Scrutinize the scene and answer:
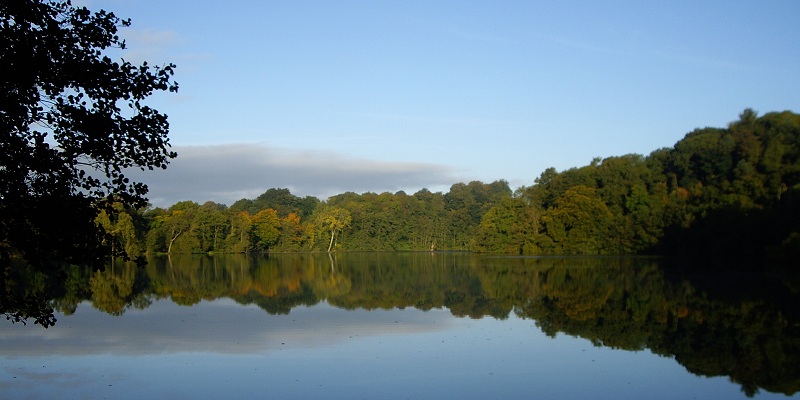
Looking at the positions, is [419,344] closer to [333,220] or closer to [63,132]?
[63,132]

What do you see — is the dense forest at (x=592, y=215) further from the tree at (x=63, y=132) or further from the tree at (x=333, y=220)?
the tree at (x=63, y=132)

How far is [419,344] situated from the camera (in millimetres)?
13516

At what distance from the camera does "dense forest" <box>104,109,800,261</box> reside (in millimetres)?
40812

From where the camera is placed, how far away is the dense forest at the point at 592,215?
134 ft

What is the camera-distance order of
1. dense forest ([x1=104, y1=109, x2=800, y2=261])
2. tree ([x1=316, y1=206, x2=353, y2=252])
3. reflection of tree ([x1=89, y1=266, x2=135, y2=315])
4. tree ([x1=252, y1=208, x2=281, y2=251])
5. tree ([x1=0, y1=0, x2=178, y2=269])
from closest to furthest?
tree ([x1=0, y1=0, x2=178, y2=269]) → reflection of tree ([x1=89, y1=266, x2=135, y2=315]) → dense forest ([x1=104, y1=109, x2=800, y2=261]) → tree ([x1=252, y1=208, x2=281, y2=251]) → tree ([x1=316, y1=206, x2=353, y2=252])

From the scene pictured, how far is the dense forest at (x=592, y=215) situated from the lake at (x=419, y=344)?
17.5 ft

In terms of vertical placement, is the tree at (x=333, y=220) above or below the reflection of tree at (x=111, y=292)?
above

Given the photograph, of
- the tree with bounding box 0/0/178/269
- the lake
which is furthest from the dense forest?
the tree with bounding box 0/0/178/269

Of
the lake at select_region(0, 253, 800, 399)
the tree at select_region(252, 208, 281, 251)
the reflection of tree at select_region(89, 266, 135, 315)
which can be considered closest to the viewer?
the lake at select_region(0, 253, 800, 399)

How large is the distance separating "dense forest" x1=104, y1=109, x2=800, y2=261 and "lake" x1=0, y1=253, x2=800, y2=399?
5.33 meters

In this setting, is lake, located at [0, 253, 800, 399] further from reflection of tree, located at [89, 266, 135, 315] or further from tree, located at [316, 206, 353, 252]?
tree, located at [316, 206, 353, 252]

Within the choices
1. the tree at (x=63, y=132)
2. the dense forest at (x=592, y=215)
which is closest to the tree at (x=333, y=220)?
the dense forest at (x=592, y=215)

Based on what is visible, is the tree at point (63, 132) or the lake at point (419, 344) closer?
the tree at point (63, 132)

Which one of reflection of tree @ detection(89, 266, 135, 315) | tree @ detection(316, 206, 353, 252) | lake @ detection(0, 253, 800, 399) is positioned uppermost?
tree @ detection(316, 206, 353, 252)
